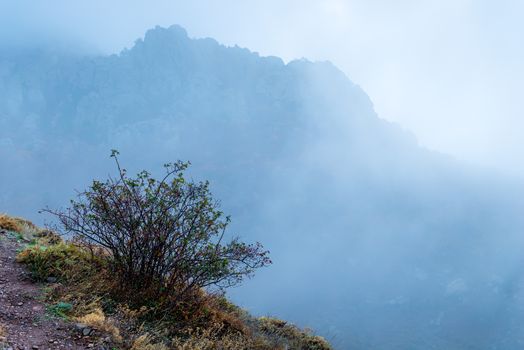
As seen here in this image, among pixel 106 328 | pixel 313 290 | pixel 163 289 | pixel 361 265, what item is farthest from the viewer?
pixel 361 265

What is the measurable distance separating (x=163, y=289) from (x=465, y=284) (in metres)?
135

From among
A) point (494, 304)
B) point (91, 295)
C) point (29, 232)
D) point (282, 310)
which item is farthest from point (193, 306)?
point (494, 304)

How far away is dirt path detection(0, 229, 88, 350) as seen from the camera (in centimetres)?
523

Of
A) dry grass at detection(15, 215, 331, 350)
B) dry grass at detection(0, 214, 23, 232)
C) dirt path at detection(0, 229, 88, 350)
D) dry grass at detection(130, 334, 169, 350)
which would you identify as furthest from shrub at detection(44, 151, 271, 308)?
dry grass at detection(0, 214, 23, 232)

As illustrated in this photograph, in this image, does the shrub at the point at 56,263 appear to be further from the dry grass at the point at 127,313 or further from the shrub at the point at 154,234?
the shrub at the point at 154,234

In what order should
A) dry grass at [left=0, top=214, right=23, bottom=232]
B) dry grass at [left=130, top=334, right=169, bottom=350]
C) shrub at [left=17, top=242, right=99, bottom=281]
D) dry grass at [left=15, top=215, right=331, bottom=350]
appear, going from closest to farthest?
1. dry grass at [left=130, top=334, right=169, bottom=350]
2. dry grass at [left=15, top=215, right=331, bottom=350]
3. shrub at [left=17, top=242, right=99, bottom=281]
4. dry grass at [left=0, top=214, right=23, bottom=232]

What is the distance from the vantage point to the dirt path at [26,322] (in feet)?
17.2

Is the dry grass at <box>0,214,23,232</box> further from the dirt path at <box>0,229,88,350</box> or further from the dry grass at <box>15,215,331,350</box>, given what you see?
the dirt path at <box>0,229,88,350</box>

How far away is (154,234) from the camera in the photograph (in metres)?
7.81

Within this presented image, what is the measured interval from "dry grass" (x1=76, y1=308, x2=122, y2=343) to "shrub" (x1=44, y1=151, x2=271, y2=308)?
1503 mm

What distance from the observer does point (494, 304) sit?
4286 inches

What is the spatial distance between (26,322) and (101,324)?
108 centimetres

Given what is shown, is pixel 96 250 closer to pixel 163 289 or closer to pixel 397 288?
pixel 163 289

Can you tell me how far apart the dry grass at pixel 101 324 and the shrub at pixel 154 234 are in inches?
59.2
